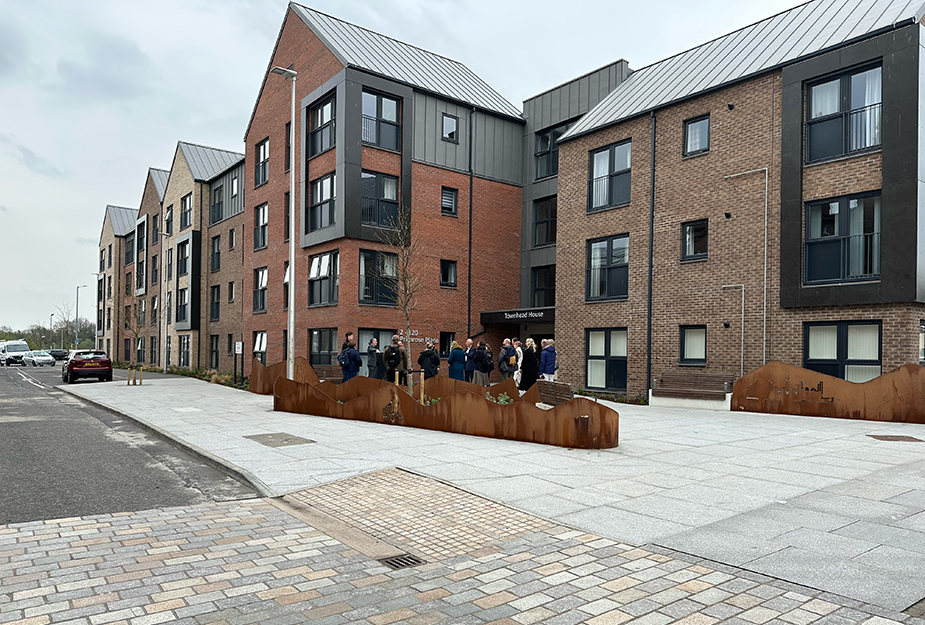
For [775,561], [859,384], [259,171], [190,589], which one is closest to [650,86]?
[859,384]

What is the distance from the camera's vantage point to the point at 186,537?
5.75 meters

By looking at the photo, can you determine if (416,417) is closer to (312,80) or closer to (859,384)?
(859,384)

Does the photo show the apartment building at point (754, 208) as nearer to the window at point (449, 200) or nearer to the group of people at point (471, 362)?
the group of people at point (471, 362)

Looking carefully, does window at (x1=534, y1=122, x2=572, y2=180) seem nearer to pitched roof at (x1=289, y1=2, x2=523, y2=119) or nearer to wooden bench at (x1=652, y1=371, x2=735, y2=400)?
pitched roof at (x1=289, y1=2, x2=523, y2=119)

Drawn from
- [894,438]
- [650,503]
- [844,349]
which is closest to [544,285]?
[844,349]

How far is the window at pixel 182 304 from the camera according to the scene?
41906mm

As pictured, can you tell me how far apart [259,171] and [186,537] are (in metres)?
28.7

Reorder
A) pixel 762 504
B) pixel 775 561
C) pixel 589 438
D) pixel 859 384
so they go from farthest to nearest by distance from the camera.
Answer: pixel 859 384, pixel 589 438, pixel 762 504, pixel 775 561

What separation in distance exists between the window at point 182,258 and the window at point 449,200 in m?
21.6

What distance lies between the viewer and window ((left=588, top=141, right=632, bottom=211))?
73.7ft

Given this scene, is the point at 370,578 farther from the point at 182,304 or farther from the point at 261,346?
the point at 182,304

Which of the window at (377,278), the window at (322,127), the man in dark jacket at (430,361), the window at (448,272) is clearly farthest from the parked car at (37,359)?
the man in dark jacket at (430,361)

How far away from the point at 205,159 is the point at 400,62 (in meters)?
20.7

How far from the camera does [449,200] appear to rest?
27953 mm
